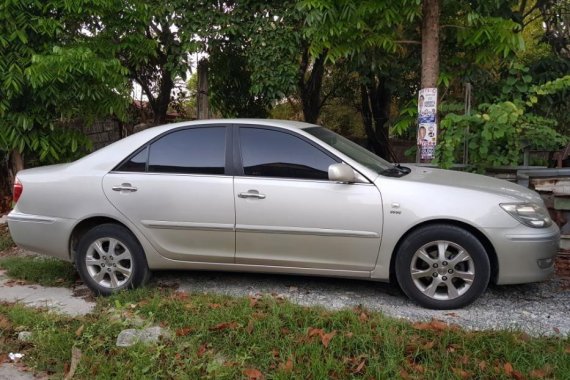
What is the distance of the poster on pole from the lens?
21.4 feet

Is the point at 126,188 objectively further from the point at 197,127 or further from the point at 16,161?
the point at 16,161

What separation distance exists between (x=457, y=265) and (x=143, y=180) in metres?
2.71

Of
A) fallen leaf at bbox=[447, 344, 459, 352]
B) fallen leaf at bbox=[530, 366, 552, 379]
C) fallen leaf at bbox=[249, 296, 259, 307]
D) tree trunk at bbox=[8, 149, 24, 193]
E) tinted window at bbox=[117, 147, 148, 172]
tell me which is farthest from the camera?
tree trunk at bbox=[8, 149, 24, 193]

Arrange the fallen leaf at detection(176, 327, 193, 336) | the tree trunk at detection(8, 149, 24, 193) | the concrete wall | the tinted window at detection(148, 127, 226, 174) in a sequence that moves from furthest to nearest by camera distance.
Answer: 1. the concrete wall
2. the tree trunk at detection(8, 149, 24, 193)
3. the tinted window at detection(148, 127, 226, 174)
4. the fallen leaf at detection(176, 327, 193, 336)

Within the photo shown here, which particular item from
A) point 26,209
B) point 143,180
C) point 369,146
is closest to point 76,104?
point 26,209

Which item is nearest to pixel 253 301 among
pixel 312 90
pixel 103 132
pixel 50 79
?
pixel 50 79

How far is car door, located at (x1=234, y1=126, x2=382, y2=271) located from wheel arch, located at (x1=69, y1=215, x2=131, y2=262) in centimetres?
117

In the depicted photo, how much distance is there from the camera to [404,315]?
13.9 ft

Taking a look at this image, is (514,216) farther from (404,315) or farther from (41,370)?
(41,370)

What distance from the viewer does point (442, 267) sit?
4250 mm

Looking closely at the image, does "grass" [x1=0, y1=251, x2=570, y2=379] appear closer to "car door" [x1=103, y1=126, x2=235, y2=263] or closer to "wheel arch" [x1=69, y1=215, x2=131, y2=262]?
"car door" [x1=103, y1=126, x2=235, y2=263]

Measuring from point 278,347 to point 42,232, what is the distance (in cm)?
264

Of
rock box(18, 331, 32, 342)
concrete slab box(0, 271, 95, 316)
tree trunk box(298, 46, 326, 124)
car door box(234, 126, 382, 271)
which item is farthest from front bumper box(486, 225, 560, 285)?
tree trunk box(298, 46, 326, 124)

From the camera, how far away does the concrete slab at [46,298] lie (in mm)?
4660
